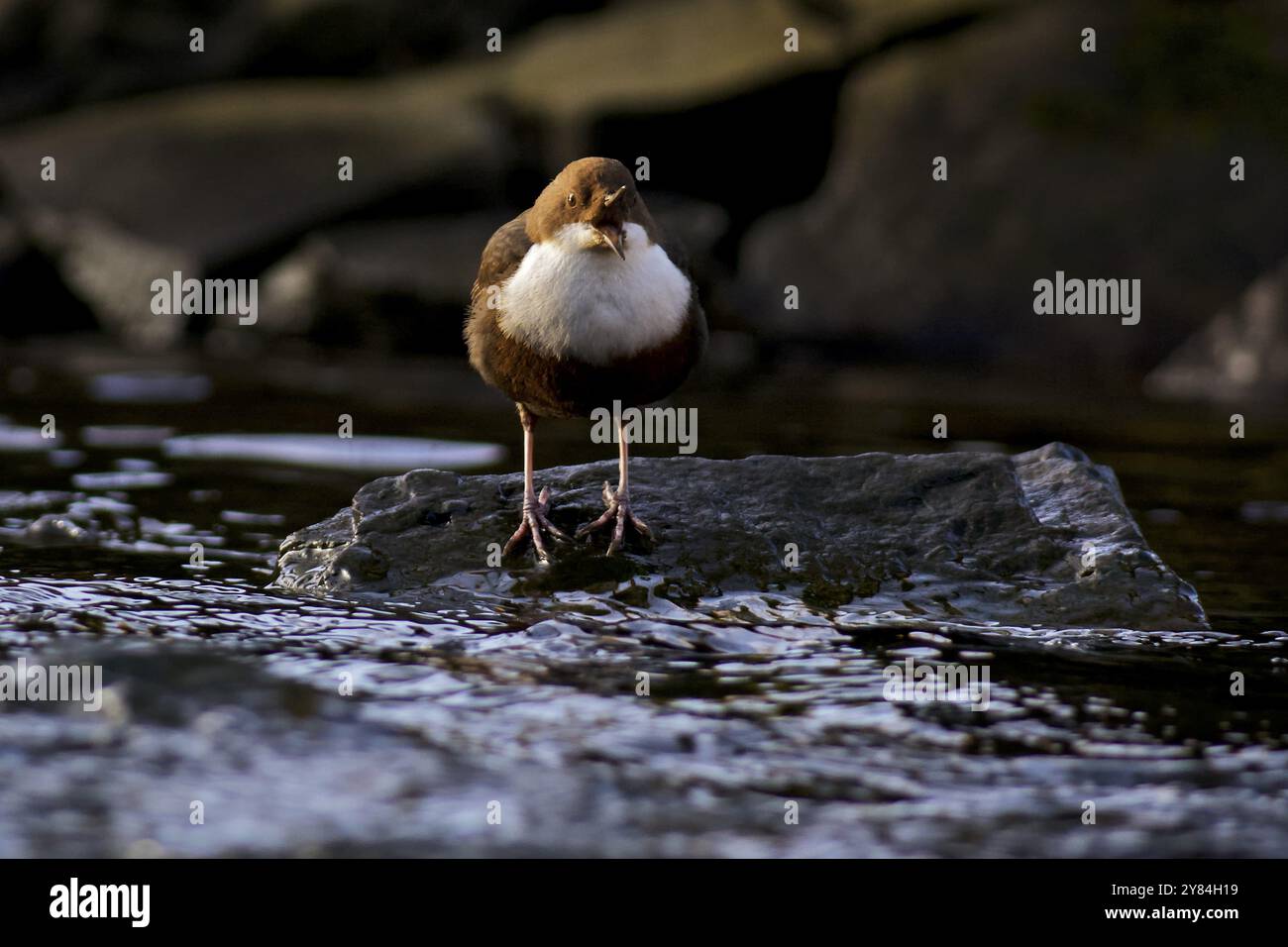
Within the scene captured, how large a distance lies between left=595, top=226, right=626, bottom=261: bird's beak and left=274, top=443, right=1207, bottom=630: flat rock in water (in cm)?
106

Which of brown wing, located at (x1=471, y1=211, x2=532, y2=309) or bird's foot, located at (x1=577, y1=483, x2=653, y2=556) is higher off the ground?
brown wing, located at (x1=471, y1=211, x2=532, y2=309)

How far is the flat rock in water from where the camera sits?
5.55 metres

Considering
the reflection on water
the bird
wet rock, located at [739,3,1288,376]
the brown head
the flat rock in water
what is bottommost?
the reflection on water

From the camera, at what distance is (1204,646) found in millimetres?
5324

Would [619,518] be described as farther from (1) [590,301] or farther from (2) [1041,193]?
(2) [1041,193]

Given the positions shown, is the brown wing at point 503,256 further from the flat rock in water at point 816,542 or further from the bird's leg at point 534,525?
the flat rock in water at point 816,542

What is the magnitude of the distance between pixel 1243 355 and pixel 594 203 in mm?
8273

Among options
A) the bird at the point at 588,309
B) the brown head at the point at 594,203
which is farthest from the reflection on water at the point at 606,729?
the brown head at the point at 594,203

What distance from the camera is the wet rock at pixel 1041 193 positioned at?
13.1 meters

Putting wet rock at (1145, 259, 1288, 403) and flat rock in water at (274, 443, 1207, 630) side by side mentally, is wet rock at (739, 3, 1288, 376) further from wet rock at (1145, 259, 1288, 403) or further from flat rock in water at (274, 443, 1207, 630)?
flat rock in water at (274, 443, 1207, 630)

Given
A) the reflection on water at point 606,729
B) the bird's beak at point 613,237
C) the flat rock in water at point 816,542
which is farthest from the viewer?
the flat rock in water at point 816,542

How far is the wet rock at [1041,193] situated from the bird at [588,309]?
812 centimetres

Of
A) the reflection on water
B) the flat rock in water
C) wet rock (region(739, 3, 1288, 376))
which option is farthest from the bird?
wet rock (region(739, 3, 1288, 376))

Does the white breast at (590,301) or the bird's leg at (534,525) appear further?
the bird's leg at (534,525)
